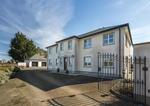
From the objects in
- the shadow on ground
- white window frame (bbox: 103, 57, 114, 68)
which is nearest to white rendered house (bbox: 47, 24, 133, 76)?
white window frame (bbox: 103, 57, 114, 68)

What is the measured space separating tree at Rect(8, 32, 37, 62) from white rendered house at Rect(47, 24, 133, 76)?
106 ft

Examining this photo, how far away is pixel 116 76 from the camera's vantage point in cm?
1666

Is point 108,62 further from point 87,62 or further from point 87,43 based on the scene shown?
point 87,43

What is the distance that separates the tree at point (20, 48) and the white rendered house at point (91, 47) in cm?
3218

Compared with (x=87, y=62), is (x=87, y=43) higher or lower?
higher

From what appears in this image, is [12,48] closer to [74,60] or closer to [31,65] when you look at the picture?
[31,65]

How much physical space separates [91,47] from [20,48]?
43528 millimetres

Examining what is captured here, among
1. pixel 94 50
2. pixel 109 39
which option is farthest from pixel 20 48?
pixel 109 39

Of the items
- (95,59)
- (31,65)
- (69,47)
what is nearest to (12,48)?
(31,65)

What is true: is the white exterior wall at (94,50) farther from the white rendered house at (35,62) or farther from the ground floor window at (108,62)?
the white rendered house at (35,62)

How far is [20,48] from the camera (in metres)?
57.1

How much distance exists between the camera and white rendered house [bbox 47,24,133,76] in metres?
17.2

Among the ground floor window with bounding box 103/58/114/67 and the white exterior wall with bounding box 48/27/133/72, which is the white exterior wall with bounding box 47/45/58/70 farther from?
the ground floor window with bounding box 103/58/114/67

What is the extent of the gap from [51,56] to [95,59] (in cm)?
1780
